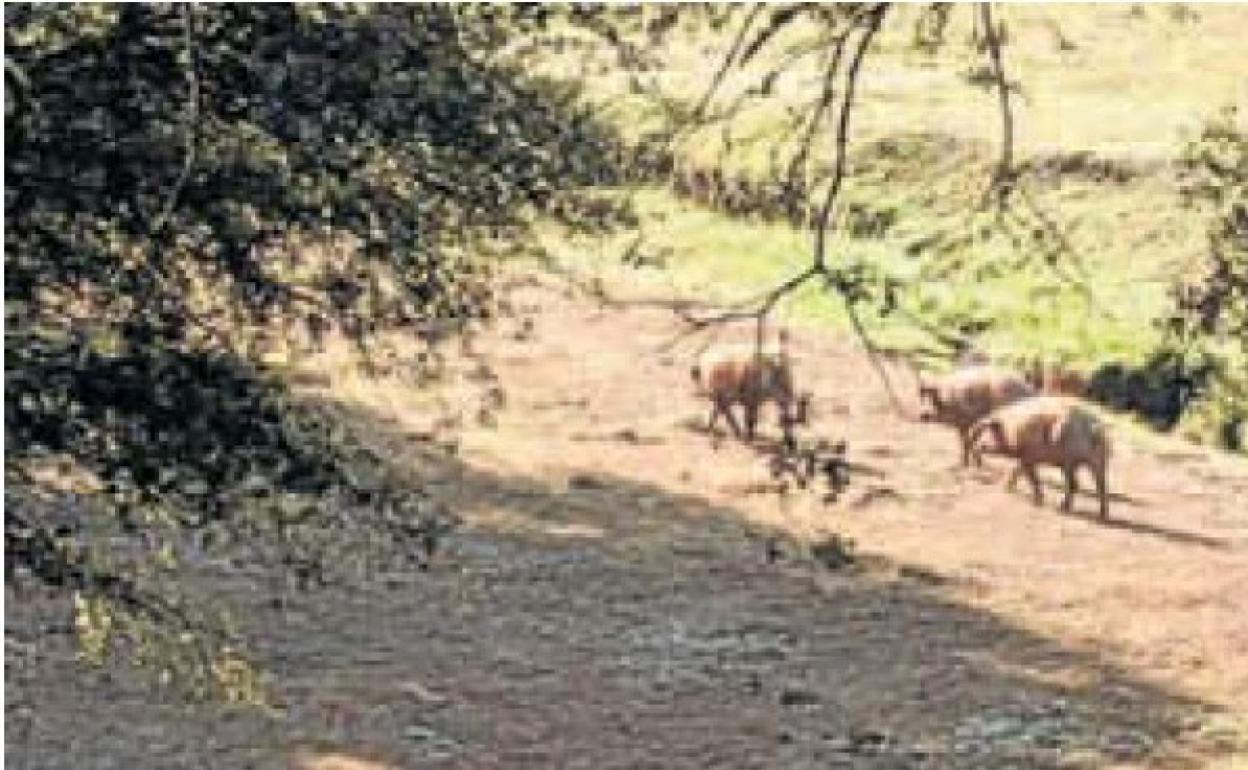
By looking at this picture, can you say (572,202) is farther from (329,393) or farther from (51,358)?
(329,393)

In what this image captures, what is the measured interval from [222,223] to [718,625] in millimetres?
9482

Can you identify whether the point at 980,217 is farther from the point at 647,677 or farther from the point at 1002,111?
the point at 1002,111

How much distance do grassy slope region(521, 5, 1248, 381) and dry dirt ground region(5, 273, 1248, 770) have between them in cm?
265

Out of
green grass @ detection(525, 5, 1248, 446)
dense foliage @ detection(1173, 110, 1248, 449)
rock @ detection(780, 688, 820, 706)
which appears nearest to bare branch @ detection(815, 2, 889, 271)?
dense foliage @ detection(1173, 110, 1248, 449)

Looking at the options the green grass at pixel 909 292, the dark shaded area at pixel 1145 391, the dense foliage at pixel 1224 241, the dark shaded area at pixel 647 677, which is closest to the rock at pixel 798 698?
the dark shaded area at pixel 647 677

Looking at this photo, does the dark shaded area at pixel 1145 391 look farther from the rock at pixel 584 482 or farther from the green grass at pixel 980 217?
the rock at pixel 584 482

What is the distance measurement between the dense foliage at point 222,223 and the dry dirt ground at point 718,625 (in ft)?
7.84

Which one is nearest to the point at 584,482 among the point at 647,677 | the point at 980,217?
the point at 980,217

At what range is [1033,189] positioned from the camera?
30.7m

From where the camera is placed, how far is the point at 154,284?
8.21 metres

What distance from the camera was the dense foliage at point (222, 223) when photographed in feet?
25.7

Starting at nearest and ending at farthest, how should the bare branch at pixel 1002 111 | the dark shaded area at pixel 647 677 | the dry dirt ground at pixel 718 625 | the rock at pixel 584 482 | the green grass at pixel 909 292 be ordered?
1. the bare branch at pixel 1002 111
2. the dark shaded area at pixel 647 677
3. the dry dirt ground at pixel 718 625
4. the rock at pixel 584 482
5. the green grass at pixel 909 292

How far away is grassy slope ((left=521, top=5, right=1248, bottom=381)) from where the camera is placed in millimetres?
26469

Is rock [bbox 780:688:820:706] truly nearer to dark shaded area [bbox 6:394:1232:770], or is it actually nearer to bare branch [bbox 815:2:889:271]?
dark shaded area [bbox 6:394:1232:770]
